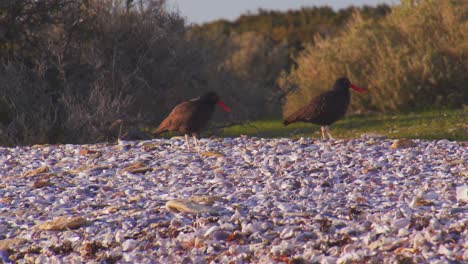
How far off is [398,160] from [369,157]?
1.24 ft

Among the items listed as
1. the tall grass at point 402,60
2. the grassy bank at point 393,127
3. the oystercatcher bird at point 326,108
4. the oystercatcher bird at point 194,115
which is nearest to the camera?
the oystercatcher bird at point 194,115

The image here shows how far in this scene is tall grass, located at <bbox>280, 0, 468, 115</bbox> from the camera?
62.9ft

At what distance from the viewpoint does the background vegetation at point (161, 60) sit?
17031 millimetres

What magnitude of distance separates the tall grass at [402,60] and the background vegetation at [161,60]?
0.03 metres

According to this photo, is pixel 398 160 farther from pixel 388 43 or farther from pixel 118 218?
pixel 388 43

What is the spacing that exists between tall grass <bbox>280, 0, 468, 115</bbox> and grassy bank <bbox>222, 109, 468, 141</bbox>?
82 cm

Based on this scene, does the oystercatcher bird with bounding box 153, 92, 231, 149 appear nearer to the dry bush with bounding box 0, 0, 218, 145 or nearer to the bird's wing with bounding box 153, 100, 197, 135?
the bird's wing with bounding box 153, 100, 197, 135

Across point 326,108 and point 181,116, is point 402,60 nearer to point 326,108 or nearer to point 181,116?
point 326,108

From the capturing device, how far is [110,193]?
7.90 m

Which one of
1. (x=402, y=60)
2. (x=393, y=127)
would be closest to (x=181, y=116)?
(x=393, y=127)

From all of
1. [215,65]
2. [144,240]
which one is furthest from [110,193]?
[215,65]

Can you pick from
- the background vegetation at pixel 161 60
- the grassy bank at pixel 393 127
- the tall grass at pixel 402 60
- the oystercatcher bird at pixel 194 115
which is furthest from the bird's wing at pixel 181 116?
the tall grass at pixel 402 60

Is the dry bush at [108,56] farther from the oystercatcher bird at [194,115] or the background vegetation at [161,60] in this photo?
the oystercatcher bird at [194,115]

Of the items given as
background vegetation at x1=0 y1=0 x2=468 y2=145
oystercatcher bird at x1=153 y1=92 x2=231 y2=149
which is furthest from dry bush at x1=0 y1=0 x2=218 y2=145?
oystercatcher bird at x1=153 y1=92 x2=231 y2=149
